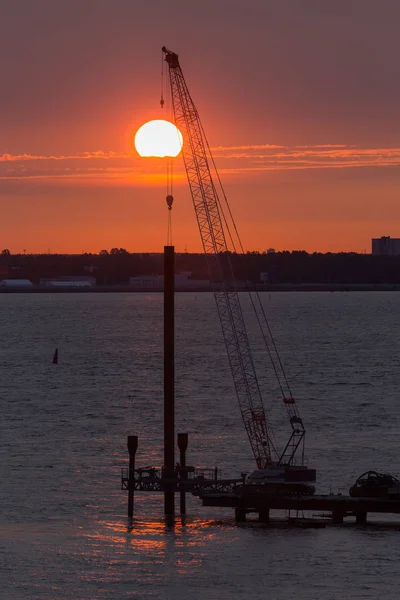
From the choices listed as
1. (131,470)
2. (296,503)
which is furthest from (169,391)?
(296,503)

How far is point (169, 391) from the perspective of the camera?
72.3 meters

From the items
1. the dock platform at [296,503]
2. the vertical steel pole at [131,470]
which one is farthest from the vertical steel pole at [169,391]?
the dock platform at [296,503]

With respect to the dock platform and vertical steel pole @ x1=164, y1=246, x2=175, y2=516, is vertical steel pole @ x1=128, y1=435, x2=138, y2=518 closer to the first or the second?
vertical steel pole @ x1=164, y1=246, x2=175, y2=516

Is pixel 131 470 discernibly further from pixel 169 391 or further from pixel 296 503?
pixel 296 503

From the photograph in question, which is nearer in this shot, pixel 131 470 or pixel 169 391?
pixel 131 470

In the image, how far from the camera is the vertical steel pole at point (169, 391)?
234ft

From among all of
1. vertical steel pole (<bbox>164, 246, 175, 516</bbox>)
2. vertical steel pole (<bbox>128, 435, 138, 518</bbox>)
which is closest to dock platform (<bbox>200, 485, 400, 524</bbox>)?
vertical steel pole (<bbox>164, 246, 175, 516</bbox>)

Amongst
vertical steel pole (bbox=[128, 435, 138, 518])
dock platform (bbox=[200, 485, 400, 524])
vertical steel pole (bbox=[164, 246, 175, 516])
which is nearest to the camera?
dock platform (bbox=[200, 485, 400, 524])

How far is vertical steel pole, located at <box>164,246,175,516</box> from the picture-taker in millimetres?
71438

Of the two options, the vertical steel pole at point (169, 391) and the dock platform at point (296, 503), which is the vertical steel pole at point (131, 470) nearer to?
the vertical steel pole at point (169, 391)

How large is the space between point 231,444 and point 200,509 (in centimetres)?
2519

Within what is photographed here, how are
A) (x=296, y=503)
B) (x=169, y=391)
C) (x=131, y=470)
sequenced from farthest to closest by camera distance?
(x=169, y=391), (x=131, y=470), (x=296, y=503)

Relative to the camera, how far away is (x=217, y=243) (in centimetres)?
10106

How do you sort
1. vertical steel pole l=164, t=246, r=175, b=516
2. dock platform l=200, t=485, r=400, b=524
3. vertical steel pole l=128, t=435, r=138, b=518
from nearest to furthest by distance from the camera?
1. dock platform l=200, t=485, r=400, b=524
2. vertical steel pole l=128, t=435, r=138, b=518
3. vertical steel pole l=164, t=246, r=175, b=516
